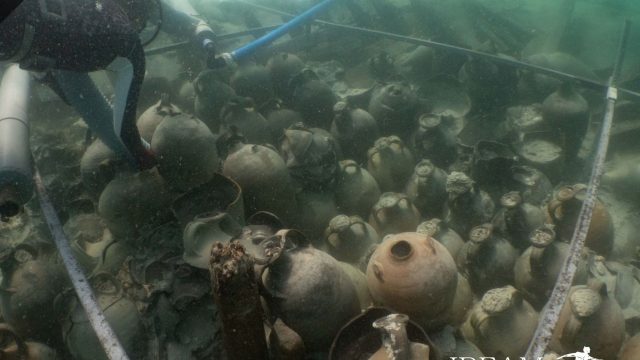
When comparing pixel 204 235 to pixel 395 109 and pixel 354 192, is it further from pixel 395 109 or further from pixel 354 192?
pixel 395 109

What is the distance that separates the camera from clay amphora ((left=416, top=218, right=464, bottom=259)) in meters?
3.72

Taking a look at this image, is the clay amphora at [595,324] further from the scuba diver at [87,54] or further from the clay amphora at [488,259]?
the scuba diver at [87,54]

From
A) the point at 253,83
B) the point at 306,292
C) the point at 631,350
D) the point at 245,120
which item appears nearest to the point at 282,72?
the point at 253,83

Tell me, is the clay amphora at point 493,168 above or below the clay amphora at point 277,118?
above

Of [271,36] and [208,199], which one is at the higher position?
[271,36]

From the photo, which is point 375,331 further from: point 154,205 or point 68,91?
point 68,91

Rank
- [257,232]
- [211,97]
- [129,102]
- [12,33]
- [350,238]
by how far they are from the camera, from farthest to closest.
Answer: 1. [211,97]
2. [350,238]
3. [129,102]
4. [257,232]
5. [12,33]

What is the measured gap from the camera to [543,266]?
3219 mm

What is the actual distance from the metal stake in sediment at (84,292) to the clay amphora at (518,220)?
3265 millimetres

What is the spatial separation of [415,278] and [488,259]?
1150mm

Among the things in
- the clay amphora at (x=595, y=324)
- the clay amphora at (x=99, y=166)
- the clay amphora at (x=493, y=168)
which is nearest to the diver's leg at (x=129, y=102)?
the clay amphora at (x=99, y=166)

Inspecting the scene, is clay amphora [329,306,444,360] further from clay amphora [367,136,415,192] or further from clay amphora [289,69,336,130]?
clay amphora [289,69,336,130]

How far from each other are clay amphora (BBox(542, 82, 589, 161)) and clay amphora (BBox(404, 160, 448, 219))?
7.08ft

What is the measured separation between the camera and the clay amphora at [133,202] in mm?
3456
